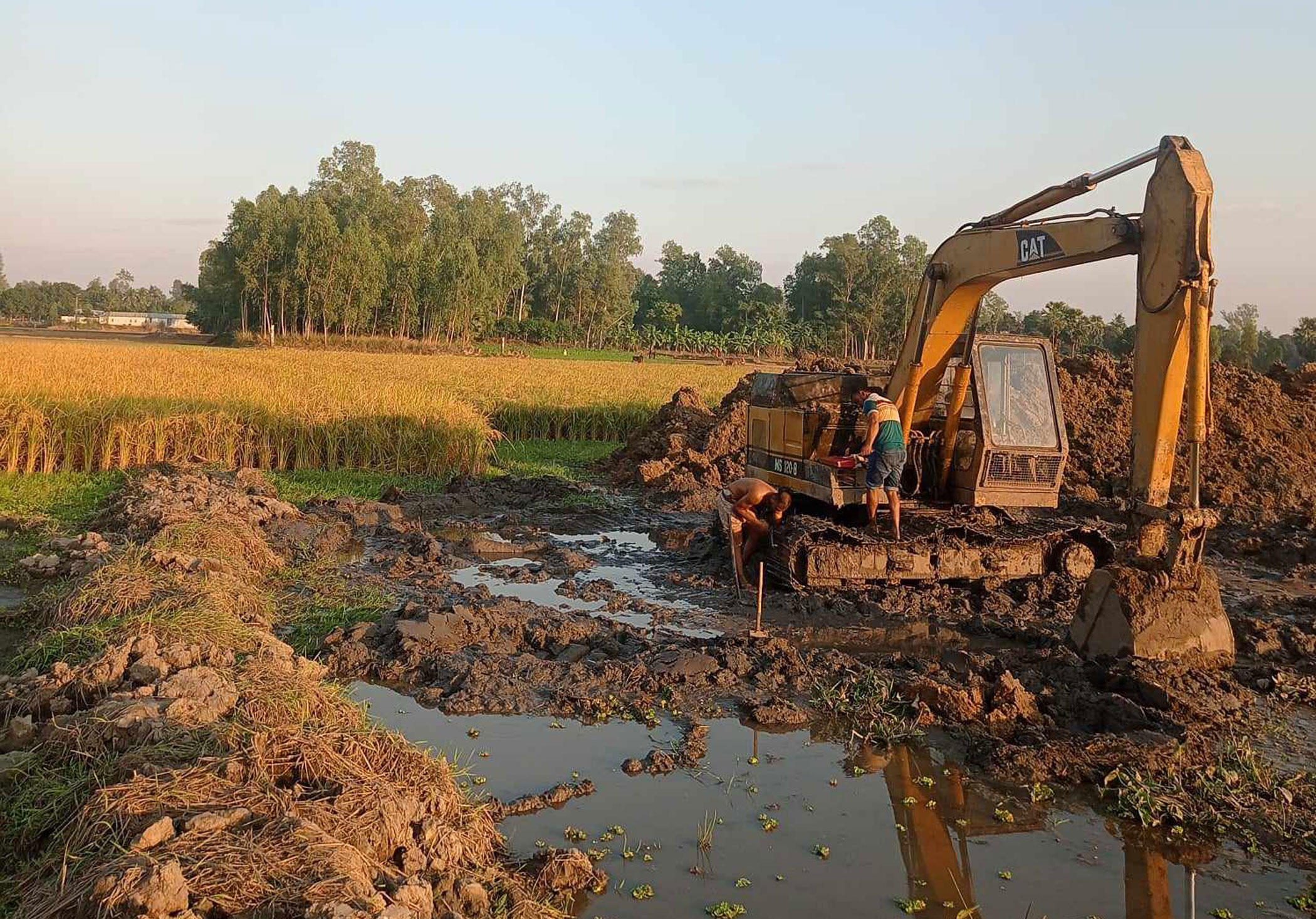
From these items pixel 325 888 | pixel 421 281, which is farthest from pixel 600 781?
pixel 421 281

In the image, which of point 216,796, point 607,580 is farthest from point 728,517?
point 216,796

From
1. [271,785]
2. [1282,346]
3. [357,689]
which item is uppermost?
[1282,346]

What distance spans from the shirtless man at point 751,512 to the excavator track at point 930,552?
38 centimetres

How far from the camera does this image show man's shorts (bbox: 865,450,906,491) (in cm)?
905

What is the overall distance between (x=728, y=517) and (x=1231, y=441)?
11.3 m

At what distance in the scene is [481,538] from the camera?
11547 millimetres

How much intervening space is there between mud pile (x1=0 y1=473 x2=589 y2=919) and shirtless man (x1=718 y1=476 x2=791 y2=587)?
5101mm

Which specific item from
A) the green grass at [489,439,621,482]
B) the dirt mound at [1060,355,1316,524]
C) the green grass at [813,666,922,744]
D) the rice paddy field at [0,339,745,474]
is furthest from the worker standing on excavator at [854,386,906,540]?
the rice paddy field at [0,339,745,474]

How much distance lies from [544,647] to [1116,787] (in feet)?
13.5

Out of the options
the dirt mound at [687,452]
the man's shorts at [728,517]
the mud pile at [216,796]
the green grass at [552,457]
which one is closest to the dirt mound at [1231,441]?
the dirt mound at [687,452]

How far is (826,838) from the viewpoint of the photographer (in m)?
4.70

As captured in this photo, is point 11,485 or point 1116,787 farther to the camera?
point 11,485

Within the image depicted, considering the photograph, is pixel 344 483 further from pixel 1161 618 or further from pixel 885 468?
pixel 1161 618

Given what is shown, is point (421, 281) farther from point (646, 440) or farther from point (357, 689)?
point (357, 689)
